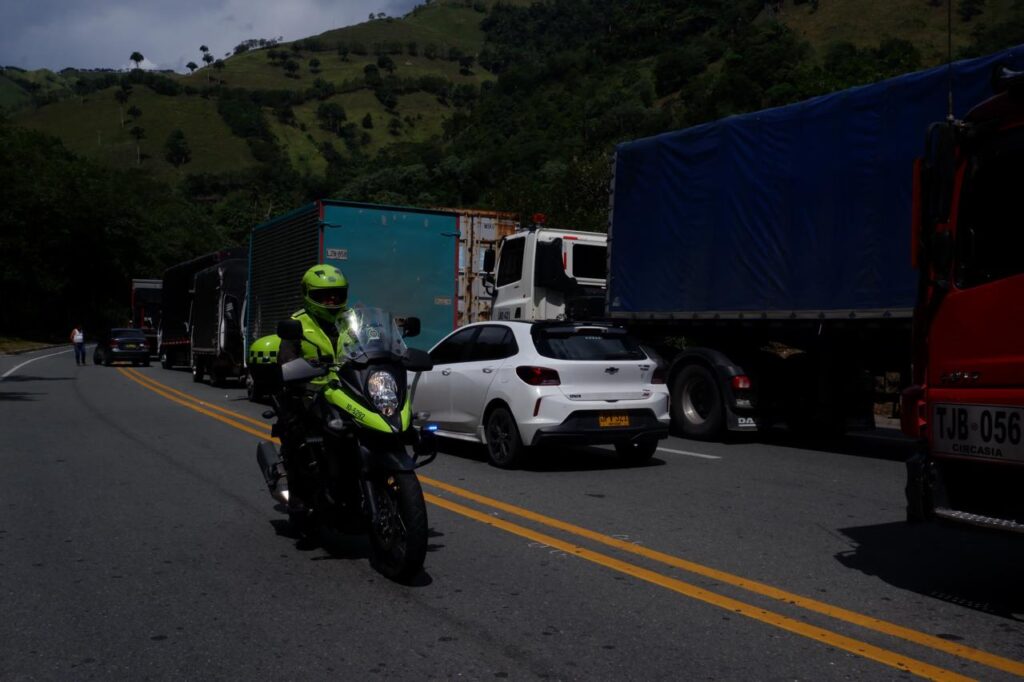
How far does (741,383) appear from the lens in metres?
12.4

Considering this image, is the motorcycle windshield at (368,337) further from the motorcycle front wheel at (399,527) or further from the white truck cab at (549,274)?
the white truck cab at (549,274)

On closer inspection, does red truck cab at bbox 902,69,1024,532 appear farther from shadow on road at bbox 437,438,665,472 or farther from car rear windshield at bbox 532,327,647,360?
shadow on road at bbox 437,438,665,472

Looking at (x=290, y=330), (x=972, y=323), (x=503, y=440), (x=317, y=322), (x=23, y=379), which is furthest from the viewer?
(x=23, y=379)

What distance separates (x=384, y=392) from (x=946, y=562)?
142 inches

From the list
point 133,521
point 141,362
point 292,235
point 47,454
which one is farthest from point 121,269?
point 133,521

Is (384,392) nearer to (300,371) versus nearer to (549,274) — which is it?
(300,371)

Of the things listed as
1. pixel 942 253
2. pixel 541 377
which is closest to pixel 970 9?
pixel 541 377

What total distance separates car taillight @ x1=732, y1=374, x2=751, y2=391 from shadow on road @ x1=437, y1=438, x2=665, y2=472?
6.02 ft

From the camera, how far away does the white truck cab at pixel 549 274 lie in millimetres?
14969

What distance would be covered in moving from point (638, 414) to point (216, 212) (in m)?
133

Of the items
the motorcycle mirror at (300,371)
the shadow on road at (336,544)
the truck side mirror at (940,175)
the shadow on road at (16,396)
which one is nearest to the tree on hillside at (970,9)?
the shadow on road at (16,396)

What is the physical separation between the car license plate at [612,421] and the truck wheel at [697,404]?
107 inches

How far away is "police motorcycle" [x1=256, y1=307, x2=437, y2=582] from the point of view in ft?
18.0

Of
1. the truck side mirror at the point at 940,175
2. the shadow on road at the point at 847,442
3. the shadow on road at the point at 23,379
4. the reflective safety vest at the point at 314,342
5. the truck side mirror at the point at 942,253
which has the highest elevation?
the truck side mirror at the point at 940,175
